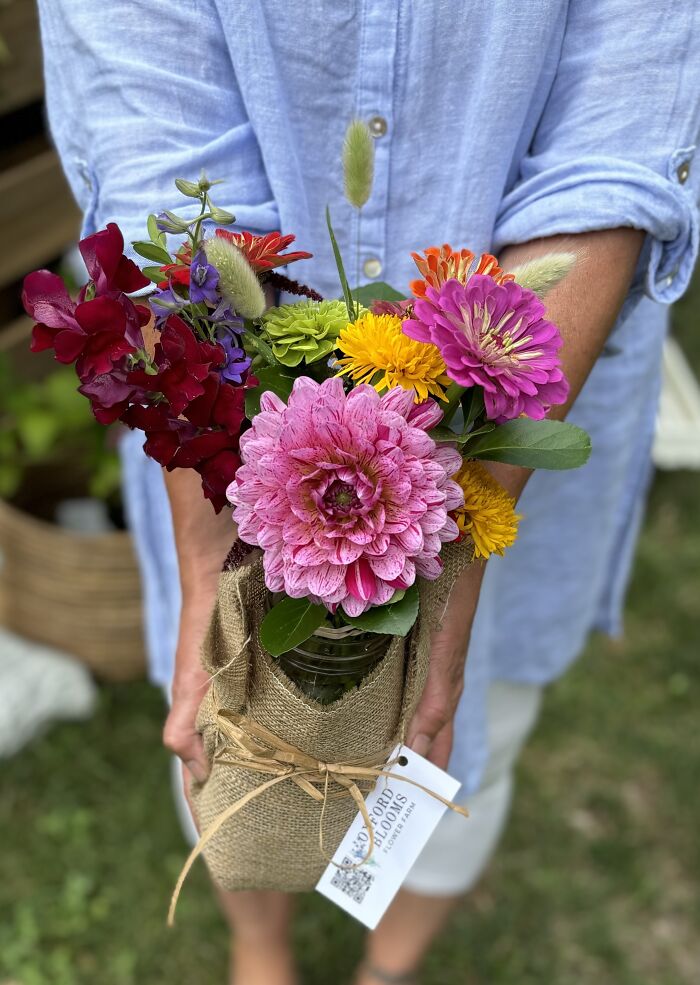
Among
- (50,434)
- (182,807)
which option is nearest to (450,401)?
(182,807)

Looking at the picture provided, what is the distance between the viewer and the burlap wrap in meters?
0.71

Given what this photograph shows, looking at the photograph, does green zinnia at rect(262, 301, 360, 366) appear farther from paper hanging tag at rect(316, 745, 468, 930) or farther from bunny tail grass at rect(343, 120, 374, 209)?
paper hanging tag at rect(316, 745, 468, 930)

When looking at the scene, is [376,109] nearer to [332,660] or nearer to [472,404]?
[472,404]

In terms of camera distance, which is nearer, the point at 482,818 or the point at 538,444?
the point at 538,444

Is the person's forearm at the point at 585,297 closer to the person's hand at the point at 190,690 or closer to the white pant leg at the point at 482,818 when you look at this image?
the person's hand at the point at 190,690

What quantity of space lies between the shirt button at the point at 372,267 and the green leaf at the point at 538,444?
1.17ft

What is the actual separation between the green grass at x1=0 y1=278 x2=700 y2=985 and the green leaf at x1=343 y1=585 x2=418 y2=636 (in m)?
1.27

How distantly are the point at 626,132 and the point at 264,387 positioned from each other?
1.34 ft

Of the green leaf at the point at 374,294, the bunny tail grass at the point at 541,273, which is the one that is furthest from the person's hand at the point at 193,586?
the bunny tail grass at the point at 541,273

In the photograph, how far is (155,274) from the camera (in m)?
0.67

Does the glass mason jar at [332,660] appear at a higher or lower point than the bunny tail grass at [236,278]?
lower

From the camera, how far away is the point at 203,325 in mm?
652

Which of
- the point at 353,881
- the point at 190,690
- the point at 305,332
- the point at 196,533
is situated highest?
the point at 305,332

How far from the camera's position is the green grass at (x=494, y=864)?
67.2 inches
